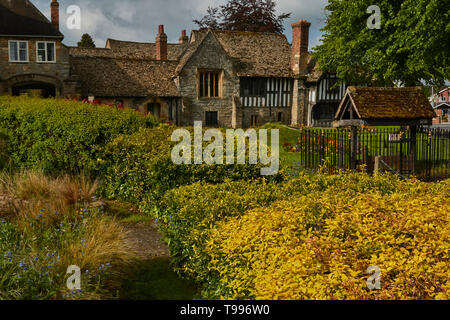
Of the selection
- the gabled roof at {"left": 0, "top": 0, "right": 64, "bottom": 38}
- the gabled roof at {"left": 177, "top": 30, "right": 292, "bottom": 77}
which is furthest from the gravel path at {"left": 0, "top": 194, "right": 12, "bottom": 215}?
the gabled roof at {"left": 177, "top": 30, "right": 292, "bottom": 77}

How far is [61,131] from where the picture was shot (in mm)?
10938

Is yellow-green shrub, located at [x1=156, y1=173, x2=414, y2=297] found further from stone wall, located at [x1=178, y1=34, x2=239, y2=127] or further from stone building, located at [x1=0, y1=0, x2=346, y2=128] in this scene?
stone wall, located at [x1=178, y1=34, x2=239, y2=127]

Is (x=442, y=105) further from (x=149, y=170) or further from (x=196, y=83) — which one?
(x=149, y=170)

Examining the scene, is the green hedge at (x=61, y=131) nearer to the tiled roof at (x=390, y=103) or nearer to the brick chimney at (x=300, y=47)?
the tiled roof at (x=390, y=103)

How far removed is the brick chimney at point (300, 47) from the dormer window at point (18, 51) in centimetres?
2056

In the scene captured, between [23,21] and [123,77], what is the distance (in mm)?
7469

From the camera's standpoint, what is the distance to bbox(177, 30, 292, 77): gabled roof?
3488 centimetres

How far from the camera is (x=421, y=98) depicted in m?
13.1

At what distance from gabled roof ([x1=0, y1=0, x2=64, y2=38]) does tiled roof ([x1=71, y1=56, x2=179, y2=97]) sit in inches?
131

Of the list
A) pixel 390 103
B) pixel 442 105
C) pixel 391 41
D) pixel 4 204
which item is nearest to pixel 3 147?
pixel 4 204

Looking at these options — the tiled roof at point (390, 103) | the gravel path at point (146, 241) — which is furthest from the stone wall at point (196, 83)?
the gravel path at point (146, 241)

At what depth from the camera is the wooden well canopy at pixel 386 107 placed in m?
12.4
